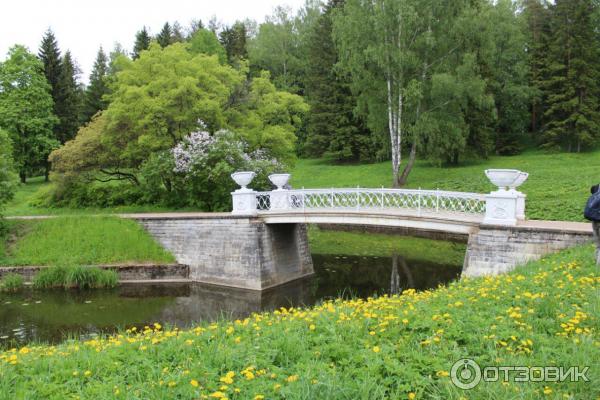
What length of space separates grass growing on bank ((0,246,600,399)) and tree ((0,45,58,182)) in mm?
31392

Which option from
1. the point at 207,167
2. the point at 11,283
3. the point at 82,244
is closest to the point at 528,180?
the point at 207,167

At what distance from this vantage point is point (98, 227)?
1764cm

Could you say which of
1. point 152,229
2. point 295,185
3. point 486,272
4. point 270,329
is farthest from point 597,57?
point 270,329

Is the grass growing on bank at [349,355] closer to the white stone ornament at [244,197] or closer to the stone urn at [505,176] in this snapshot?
the stone urn at [505,176]

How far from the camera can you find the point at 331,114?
119ft

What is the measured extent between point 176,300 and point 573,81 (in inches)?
1140

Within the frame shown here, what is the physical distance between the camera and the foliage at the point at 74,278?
50.8 ft

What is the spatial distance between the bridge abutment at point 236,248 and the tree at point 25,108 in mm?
20444

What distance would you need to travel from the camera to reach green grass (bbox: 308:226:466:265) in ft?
62.1

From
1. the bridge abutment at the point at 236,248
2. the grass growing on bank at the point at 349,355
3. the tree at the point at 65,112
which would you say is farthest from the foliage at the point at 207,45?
the grass growing on bank at the point at 349,355

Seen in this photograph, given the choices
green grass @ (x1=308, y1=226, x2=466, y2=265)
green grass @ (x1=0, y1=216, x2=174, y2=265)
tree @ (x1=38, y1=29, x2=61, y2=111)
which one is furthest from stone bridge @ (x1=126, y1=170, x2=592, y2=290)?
tree @ (x1=38, y1=29, x2=61, y2=111)

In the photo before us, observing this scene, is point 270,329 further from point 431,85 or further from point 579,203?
point 431,85

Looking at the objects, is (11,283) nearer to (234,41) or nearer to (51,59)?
(51,59)

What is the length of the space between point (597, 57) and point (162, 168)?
2934 cm
